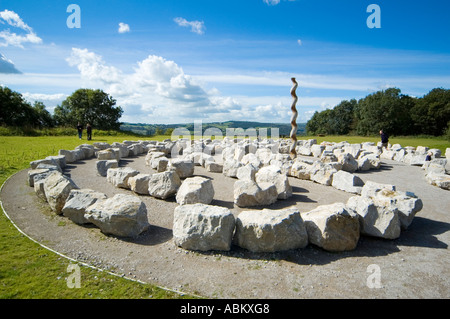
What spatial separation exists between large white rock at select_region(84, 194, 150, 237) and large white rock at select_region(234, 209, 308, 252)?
6.80 feet

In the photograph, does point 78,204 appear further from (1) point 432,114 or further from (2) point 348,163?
(1) point 432,114

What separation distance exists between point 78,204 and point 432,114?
55.1 m

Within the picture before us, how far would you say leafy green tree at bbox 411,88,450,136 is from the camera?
43.2 m

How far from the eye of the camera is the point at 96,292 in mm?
3568

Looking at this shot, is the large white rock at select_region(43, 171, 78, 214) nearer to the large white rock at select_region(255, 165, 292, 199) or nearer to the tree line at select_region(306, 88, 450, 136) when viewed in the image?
the large white rock at select_region(255, 165, 292, 199)

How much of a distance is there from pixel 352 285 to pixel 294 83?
1180cm

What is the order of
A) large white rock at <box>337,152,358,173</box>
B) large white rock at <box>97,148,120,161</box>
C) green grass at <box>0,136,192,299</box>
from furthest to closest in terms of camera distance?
1. large white rock at <box>97,148,120,161</box>
2. large white rock at <box>337,152,358,173</box>
3. green grass at <box>0,136,192,299</box>

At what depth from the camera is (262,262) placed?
177 inches

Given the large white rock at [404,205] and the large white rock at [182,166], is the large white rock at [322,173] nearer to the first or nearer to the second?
the large white rock at [404,205]

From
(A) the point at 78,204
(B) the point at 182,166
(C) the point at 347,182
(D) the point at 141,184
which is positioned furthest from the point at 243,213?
(B) the point at 182,166

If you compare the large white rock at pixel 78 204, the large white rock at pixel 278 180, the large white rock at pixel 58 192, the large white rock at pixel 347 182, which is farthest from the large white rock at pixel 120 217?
the large white rock at pixel 347 182

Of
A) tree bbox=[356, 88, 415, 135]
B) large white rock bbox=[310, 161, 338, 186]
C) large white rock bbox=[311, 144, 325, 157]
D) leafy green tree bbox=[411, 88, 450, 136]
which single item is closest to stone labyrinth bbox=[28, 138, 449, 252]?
large white rock bbox=[310, 161, 338, 186]
